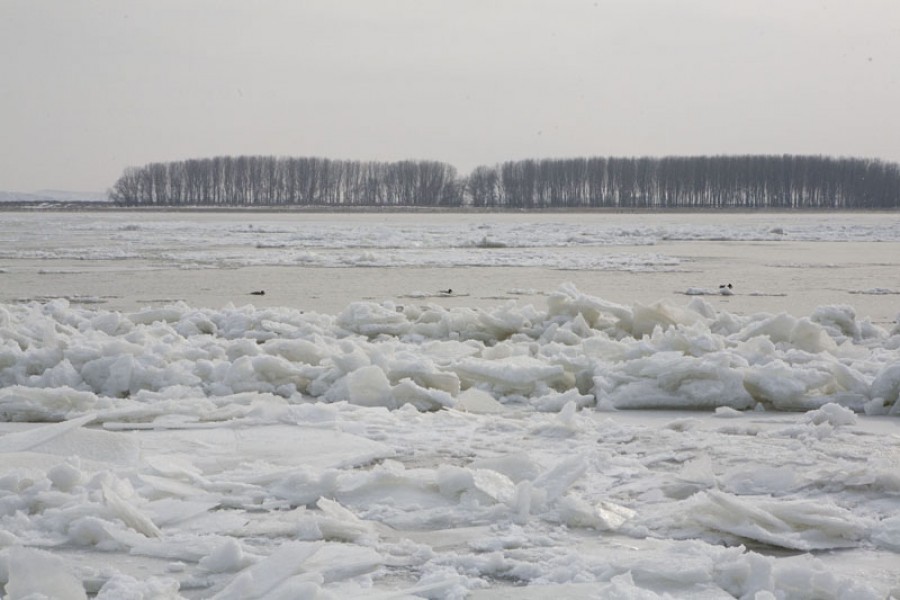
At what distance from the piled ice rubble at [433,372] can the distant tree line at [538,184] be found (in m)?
78.2

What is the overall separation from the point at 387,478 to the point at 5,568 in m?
1.24

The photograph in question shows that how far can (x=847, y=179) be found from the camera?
3346 inches

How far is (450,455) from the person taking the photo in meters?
3.88

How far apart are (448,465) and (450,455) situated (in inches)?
19.8

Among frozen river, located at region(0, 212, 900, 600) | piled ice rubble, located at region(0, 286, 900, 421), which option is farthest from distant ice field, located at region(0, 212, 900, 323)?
piled ice rubble, located at region(0, 286, 900, 421)

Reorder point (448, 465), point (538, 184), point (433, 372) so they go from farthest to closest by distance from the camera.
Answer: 1. point (538, 184)
2. point (433, 372)
3. point (448, 465)

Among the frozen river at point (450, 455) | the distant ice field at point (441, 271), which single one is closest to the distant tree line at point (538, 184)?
the distant ice field at point (441, 271)

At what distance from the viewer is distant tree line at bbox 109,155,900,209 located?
8469 centimetres

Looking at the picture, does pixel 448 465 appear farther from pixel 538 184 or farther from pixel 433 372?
pixel 538 184

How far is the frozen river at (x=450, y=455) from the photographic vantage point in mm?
2572

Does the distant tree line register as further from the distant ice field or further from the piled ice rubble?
the piled ice rubble

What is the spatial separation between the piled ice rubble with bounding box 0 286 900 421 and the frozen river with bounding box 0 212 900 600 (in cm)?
2

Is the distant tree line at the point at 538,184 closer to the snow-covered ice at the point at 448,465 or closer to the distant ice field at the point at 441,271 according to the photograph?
the distant ice field at the point at 441,271

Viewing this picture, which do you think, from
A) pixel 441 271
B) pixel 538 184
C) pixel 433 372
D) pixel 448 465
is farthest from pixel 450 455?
Result: pixel 538 184
